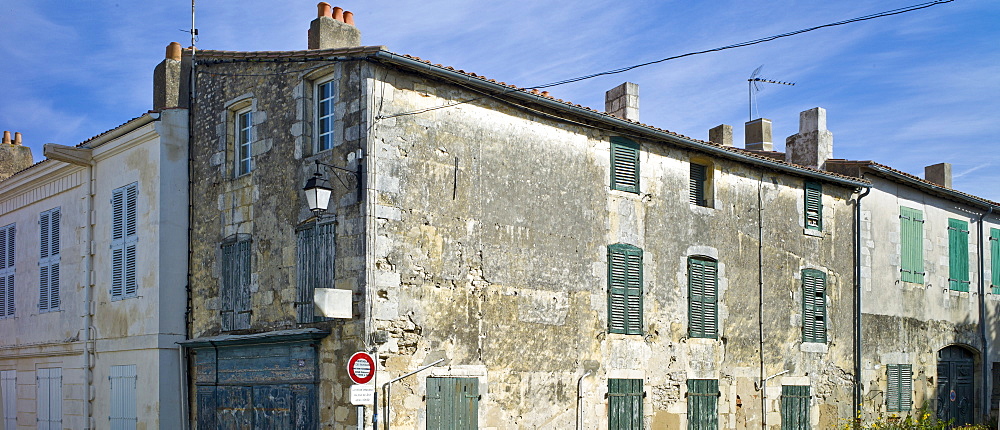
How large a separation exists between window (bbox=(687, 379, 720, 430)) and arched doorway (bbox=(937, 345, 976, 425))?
20.6ft

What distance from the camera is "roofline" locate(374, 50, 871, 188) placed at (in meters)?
12.1

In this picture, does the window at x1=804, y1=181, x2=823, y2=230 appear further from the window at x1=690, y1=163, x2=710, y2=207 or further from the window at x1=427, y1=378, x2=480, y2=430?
the window at x1=427, y1=378, x2=480, y2=430

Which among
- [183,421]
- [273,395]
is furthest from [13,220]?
[273,395]

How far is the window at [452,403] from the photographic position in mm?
12148

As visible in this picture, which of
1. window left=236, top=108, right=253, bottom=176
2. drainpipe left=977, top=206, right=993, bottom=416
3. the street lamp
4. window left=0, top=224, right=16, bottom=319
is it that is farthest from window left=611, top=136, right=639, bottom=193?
window left=0, top=224, right=16, bottom=319

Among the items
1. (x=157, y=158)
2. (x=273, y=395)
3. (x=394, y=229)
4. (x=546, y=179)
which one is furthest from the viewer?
(x=157, y=158)

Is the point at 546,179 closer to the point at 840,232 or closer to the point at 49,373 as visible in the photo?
the point at 840,232

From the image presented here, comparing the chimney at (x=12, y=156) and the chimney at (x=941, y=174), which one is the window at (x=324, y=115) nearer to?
the chimney at (x=12, y=156)

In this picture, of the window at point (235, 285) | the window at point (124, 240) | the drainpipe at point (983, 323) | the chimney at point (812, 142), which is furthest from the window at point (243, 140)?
the drainpipe at point (983, 323)

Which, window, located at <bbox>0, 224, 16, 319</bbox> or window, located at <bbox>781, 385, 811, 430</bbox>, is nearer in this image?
window, located at <bbox>781, 385, 811, 430</bbox>

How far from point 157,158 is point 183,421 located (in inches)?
153

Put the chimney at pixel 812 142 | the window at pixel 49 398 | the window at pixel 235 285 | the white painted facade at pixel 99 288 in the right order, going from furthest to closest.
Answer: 1. the chimney at pixel 812 142
2. the window at pixel 49 398
3. the white painted facade at pixel 99 288
4. the window at pixel 235 285

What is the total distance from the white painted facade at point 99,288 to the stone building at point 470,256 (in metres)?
0.35

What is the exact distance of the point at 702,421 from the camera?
51.2 ft
